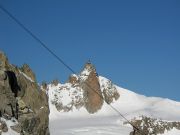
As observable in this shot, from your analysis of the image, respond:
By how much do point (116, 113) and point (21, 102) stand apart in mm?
116497

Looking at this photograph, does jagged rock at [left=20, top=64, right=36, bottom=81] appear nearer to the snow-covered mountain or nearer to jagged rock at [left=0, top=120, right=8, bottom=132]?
jagged rock at [left=0, top=120, right=8, bottom=132]

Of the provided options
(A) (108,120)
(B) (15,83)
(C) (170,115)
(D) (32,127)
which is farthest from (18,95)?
(C) (170,115)

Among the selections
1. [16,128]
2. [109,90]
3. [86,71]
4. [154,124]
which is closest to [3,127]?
[16,128]

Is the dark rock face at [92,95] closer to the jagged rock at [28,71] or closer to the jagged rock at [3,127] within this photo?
the jagged rock at [28,71]

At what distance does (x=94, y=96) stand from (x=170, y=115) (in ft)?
82.9

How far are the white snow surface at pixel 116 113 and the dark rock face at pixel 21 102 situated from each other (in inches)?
2998

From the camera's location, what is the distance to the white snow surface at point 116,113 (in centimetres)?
12262

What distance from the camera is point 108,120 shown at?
13562 centimetres

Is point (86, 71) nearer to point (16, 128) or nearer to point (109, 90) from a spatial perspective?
point (109, 90)

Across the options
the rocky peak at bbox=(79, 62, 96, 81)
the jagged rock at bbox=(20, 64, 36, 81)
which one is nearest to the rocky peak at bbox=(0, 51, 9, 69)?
the jagged rock at bbox=(20, 64, 36, 81)

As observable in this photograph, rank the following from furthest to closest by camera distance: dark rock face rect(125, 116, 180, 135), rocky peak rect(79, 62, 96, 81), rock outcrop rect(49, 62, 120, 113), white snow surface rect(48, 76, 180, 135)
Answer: rocky peak rect(79, 62, 96, 81) < rock outcrop rect(49, 62, 120, 113) < dark rock face rect(125, 116, 180, 135) < white snow surface rect(48, 76, 180, 135)

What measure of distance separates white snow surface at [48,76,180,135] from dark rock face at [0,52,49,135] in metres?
76.1

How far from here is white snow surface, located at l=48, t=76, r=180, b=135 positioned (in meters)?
123

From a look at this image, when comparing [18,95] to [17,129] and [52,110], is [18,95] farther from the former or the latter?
[52,110]
